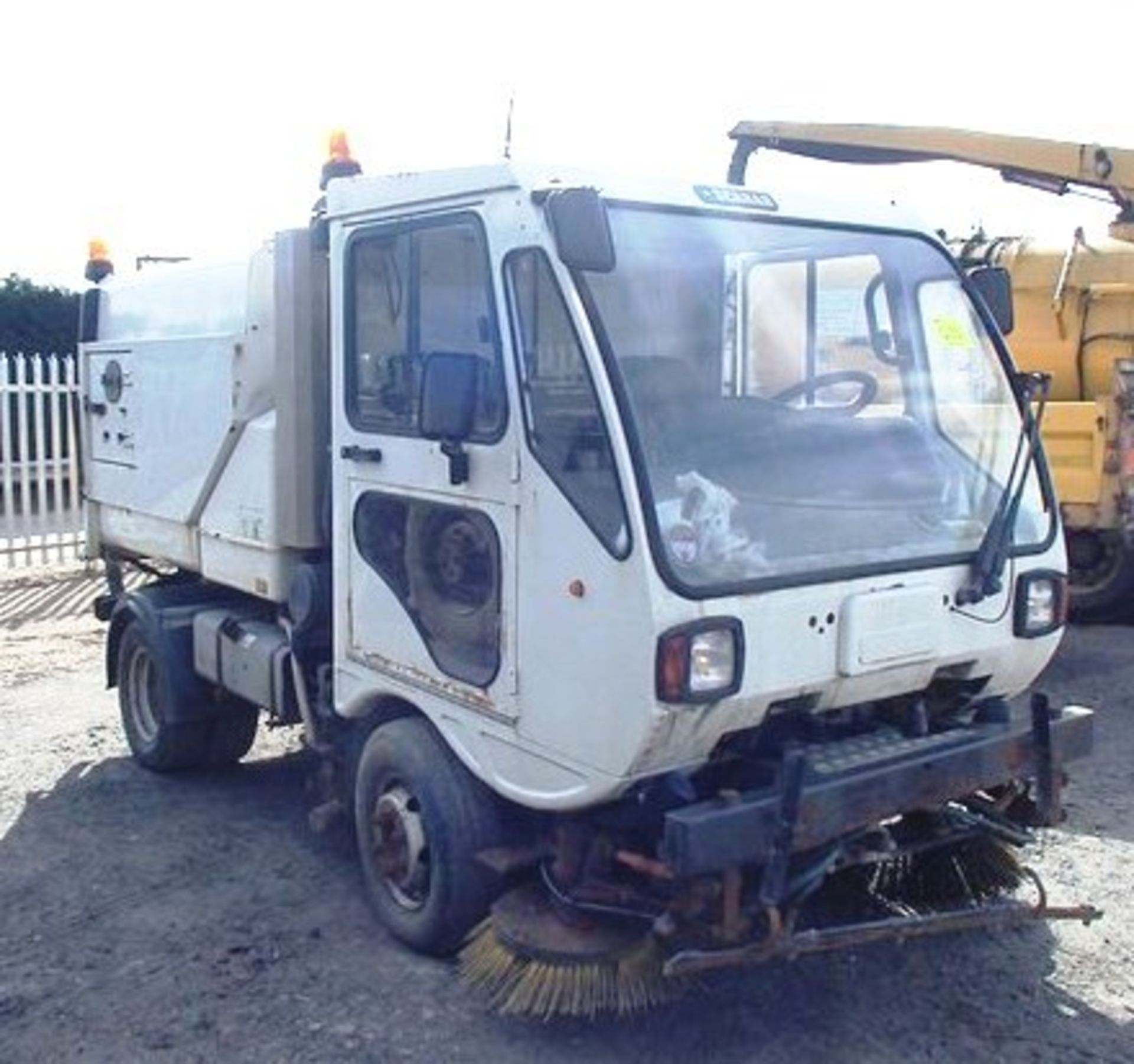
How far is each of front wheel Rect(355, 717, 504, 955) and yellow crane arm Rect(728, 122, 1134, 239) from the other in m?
4.97

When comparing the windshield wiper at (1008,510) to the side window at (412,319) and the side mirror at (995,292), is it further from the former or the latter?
the side window at (412,319)

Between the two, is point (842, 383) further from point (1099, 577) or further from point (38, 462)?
point (38, 462)

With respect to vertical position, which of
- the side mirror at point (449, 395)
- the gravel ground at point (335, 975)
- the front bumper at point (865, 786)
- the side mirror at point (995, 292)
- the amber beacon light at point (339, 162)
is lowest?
the gravel ground at point (335, 975)

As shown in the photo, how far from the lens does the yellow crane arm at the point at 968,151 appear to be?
8039 millimetres

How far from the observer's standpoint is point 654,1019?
363cm

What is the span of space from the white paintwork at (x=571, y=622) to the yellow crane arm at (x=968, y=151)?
14.8 feet

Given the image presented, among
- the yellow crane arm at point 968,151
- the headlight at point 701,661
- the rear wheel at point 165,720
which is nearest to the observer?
the headlight at point 701,661

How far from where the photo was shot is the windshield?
133 inches

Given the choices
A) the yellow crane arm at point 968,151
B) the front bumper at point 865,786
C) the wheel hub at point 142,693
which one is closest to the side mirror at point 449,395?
the front bumper at point 865,786

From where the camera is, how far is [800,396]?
3986mm

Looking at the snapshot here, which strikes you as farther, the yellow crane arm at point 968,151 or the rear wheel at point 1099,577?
the rear wheel at point 1099,577

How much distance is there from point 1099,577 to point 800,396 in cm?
560

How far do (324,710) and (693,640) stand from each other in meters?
1.86

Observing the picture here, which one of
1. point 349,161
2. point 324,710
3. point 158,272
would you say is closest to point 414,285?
point 349,161
